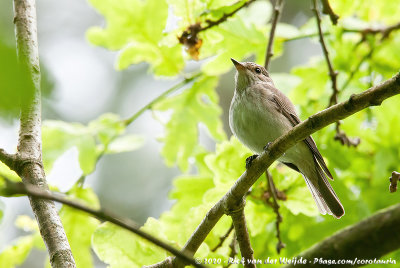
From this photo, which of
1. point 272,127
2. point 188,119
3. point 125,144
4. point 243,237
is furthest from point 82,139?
point 243,237

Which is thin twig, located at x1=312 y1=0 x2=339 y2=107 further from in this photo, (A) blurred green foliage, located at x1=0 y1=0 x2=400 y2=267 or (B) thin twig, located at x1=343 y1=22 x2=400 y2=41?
(B) thin twig, located at x1=343 y1=22 x2=400 y2=41

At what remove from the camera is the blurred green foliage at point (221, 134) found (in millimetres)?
2729

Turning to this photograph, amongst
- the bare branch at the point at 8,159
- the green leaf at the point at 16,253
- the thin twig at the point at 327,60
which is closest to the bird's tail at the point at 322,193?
the thin twig at the point at 327,60

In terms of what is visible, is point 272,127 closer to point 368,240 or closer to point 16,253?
point 16,253

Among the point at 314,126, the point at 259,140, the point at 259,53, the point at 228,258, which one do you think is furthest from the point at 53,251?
the point at 259,53

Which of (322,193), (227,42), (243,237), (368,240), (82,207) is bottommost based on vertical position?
(368,240)

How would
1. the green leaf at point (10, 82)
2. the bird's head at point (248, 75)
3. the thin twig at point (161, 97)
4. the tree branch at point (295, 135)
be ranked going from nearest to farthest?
the green leaf at point (10, 82), the tree branch at point (295, 135), the thin twig at point (161, 97), the bird's head at point (248, 75)

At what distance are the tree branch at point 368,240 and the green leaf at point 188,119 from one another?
233 cm

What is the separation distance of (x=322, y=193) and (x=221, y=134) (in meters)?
0.90

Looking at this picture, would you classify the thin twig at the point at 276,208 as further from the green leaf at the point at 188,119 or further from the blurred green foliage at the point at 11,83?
the blurred green foliage at the point at 11,83

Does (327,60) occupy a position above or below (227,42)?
below

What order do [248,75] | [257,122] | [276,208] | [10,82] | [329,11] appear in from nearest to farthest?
[10,82], [276,208], [329,11], [257,122], [248,75]

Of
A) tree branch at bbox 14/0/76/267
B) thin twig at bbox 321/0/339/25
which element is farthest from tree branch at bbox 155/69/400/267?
thin twig at bbox 321/0/339/25

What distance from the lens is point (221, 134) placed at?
11.8 ft
